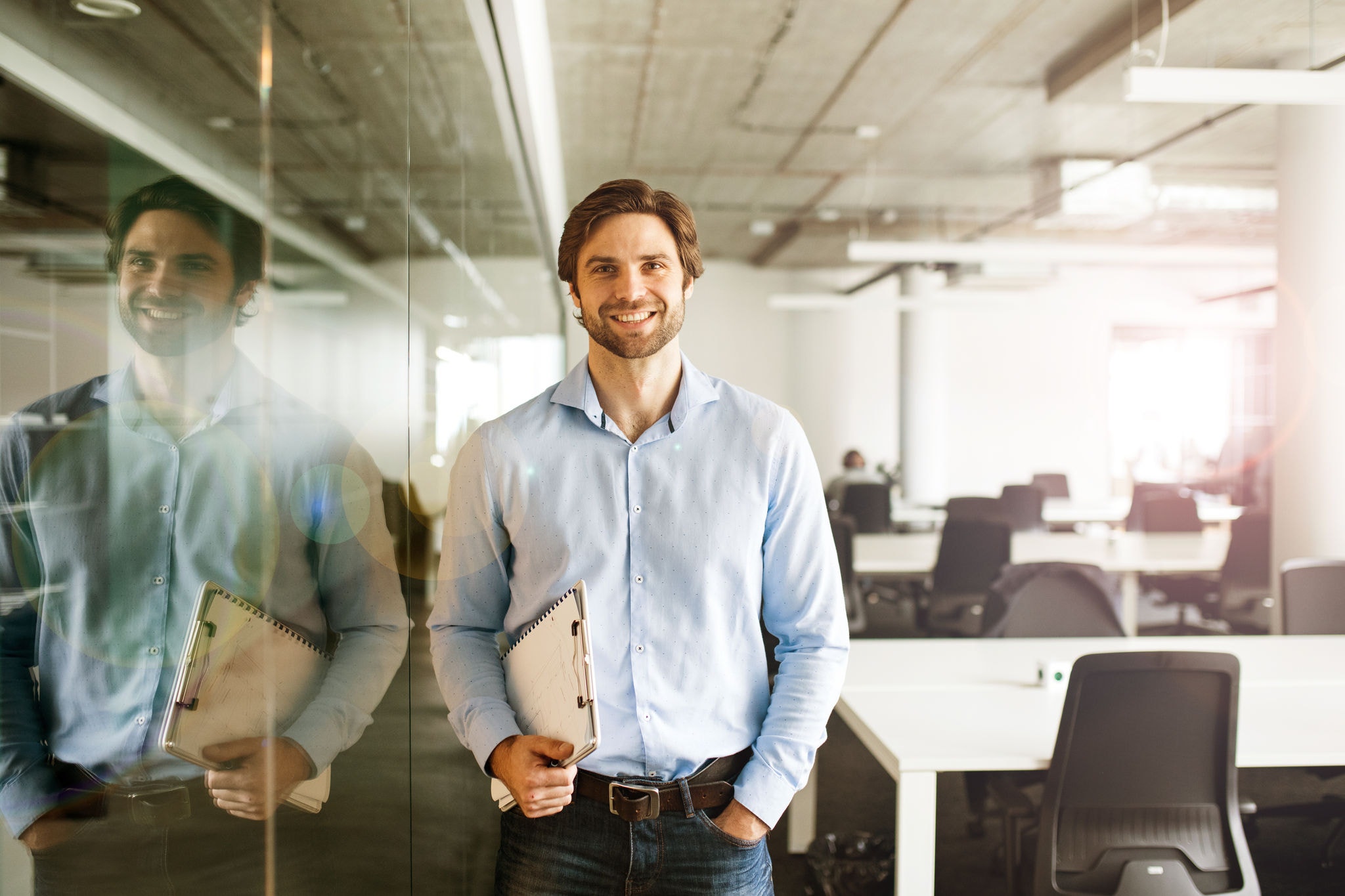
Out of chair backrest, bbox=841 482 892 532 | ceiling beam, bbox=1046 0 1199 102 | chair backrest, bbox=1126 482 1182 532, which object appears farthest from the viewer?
chair backrest, bbox=1126 482 1182 532

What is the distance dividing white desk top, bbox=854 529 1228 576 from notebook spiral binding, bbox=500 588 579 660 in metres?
3.65

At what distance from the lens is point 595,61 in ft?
16.5

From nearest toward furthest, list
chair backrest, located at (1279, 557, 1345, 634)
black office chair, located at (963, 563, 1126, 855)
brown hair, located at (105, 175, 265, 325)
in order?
brown hair, located at (105, 175, 265, 325)
black office chair, located at (963, 563, 1126, 855)
chair backrest, located at (1279, 557, 1345, 634)

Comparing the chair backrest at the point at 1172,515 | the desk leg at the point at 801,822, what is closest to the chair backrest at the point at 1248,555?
the chair backrest at the point at 1172,515

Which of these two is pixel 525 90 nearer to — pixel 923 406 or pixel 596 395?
pixel 596 395

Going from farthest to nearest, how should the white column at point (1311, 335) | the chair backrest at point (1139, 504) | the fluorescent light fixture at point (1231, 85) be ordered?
the chair backrest at point (1139, 504) < the white column at point (1311, 335) < the fluorescent light fixture at point (1231, 85)

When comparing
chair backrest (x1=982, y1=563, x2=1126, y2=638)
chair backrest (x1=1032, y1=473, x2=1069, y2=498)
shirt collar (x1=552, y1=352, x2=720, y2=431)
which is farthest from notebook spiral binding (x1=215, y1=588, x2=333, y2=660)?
chair backrest (x1=1032, y1=473, x2=1069, y2=498)

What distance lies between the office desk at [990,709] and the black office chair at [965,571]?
1.47 m

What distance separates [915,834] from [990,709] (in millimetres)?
538

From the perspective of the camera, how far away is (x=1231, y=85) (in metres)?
2.88

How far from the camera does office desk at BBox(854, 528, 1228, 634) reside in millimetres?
5012

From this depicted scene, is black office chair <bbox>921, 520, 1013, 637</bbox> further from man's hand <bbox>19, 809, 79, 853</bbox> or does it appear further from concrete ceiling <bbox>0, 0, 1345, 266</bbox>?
man's hand <bbox>19, 809, 79, 853</bbox>

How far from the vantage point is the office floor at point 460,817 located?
1396mm

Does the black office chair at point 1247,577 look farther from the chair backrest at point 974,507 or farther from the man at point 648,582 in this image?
the man at point 648,582
